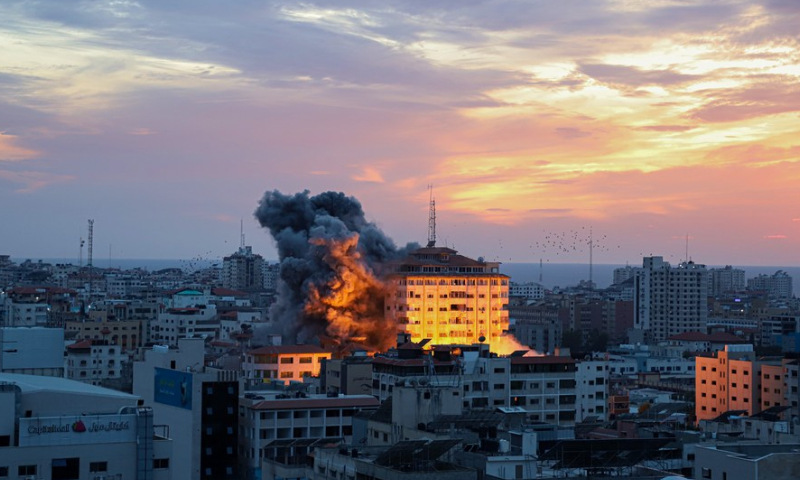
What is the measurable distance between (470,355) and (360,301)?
35.2 m

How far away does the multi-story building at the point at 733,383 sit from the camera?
258 ft

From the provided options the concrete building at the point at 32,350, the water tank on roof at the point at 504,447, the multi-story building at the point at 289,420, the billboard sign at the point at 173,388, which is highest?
the concrete building at the point at 32,350

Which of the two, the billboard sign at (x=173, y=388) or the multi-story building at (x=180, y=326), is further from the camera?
the multi-story building at (x=180, y=326)

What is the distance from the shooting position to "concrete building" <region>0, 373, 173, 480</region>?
2923cm

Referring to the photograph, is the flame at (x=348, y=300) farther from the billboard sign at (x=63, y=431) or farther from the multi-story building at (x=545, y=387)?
the billboard sign at (x=63, y=431)

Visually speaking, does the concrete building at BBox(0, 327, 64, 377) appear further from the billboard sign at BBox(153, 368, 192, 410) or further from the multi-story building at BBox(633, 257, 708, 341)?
the multi-story building at BBox(633, 257, 708, 341)

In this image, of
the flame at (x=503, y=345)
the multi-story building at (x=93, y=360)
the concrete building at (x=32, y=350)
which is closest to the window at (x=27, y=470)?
the concrete building at (x=32, y=350)

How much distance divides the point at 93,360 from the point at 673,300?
8373 cm

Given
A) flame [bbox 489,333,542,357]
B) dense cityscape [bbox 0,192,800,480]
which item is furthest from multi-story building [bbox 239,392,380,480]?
flame [bbox 489,333,542,357]

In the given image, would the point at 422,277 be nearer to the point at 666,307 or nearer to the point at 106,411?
the point at 666,307

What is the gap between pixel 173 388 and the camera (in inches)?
2265

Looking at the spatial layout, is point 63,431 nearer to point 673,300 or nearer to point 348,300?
point 348,300

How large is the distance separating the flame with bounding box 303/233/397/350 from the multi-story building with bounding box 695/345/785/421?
85.7 ft

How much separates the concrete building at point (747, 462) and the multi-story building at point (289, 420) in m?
20.5
